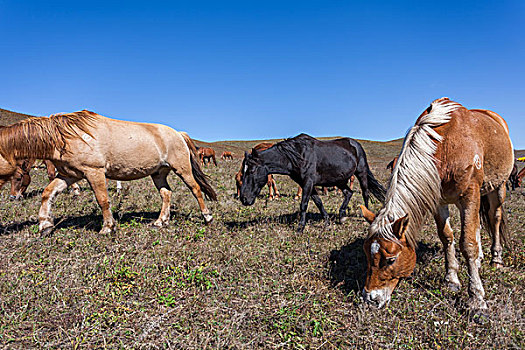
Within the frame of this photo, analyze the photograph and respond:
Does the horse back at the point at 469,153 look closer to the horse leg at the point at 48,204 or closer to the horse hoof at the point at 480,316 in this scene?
the horse hoof at the point at 480,316

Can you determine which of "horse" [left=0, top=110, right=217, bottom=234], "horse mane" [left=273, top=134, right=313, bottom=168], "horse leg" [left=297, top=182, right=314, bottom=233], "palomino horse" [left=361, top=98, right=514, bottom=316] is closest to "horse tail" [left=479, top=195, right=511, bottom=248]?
"palomino horse" [left=361, top=98, right=514, bottom=316]

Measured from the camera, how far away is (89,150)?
18.2 ft

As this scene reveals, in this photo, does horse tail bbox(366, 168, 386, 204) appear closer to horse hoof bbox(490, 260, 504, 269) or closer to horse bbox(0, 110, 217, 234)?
horse hoof bbox(490, 260, 504, 269)

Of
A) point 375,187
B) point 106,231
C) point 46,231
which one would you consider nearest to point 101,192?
point 106,231

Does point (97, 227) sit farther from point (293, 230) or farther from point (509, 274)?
point (509, 274)

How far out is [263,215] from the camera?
25.8ft

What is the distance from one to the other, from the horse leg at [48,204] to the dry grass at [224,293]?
0.67 ft

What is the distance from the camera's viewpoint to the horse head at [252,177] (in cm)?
642

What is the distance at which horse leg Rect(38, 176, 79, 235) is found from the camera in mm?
5617

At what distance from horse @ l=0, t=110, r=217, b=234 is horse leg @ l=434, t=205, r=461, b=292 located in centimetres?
530

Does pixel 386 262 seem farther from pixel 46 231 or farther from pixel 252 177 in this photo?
pixel 46 231

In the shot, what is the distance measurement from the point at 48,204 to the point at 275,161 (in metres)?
4.69

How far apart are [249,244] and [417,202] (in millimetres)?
2971

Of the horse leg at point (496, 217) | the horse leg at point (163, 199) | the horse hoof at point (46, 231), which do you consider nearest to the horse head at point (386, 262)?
the horse leg at point (496, 217)
